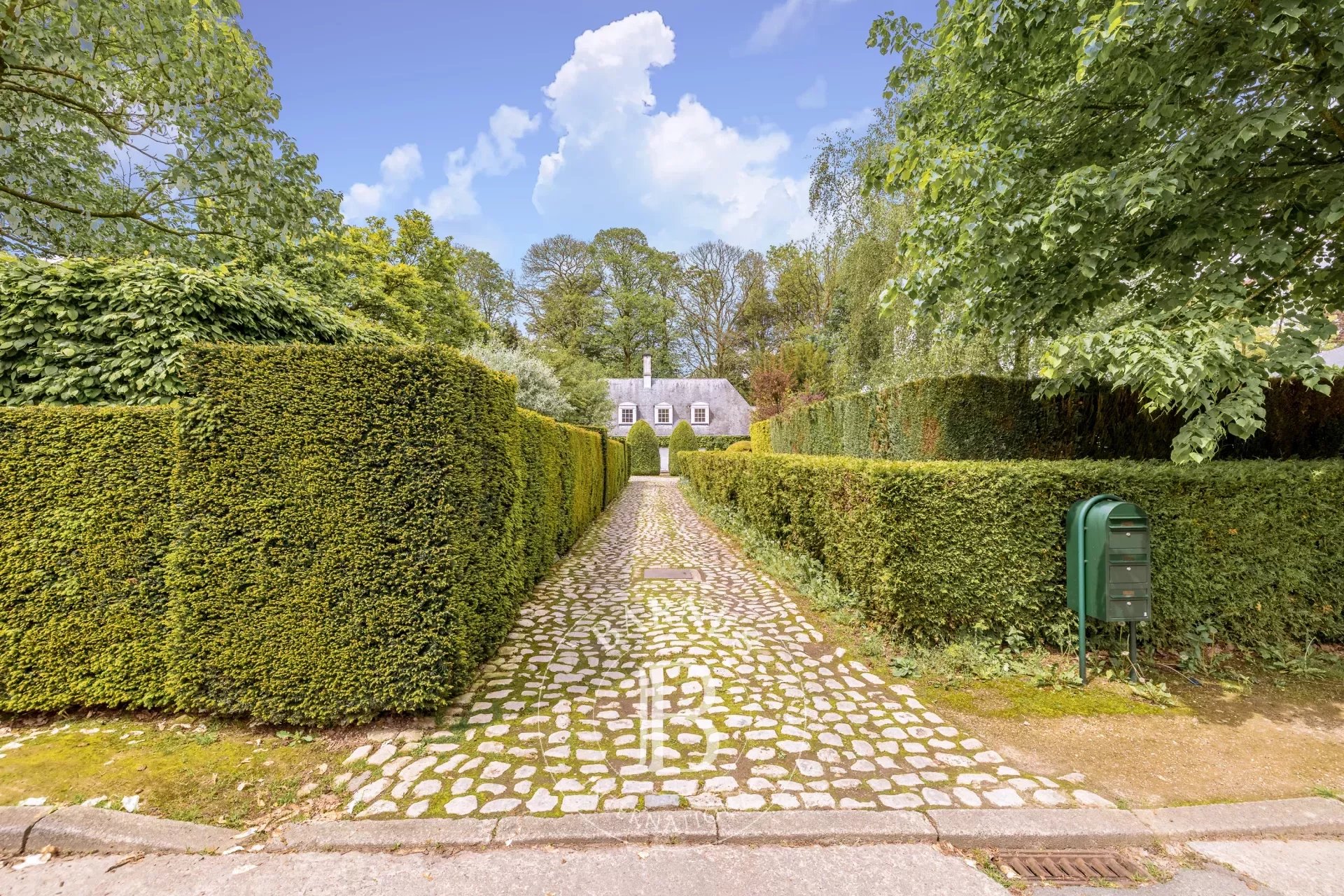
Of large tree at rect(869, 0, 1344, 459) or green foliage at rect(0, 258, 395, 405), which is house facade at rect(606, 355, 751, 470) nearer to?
large tree at rect(869, 0, 1344, 459)

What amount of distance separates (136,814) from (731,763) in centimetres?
295

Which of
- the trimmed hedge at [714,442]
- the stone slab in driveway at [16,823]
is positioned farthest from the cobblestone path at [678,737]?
the trimmed hedge at [714,442]

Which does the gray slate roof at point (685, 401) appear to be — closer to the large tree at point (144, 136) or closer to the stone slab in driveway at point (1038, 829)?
the large tree at point (144, 136)

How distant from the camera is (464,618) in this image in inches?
136

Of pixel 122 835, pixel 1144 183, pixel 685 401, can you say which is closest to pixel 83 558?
pixel 122 835

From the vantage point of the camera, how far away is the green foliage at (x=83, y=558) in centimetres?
324

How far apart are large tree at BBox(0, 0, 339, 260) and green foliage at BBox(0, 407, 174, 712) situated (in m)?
4.23

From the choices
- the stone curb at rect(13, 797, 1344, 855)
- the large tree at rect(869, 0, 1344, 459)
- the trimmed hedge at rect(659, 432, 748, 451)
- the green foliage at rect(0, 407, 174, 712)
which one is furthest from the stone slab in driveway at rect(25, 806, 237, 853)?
the trimmed hedge at rect(659, 432, 748, 451)

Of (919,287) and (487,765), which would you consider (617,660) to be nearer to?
(487,765)

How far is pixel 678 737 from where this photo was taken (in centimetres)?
319

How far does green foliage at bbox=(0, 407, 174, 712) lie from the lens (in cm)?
324

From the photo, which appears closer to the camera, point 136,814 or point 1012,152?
point 136,814

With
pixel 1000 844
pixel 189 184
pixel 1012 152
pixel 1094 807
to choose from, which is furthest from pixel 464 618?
pixel 189 184

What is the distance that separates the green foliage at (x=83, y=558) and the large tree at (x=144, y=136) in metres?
4.23
